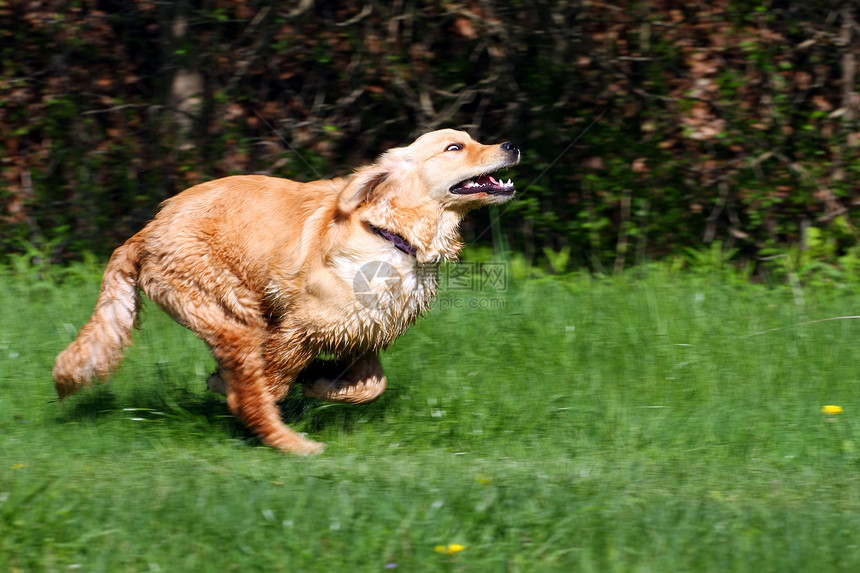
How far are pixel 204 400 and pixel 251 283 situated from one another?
1187mm

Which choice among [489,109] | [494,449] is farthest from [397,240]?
[489,109]

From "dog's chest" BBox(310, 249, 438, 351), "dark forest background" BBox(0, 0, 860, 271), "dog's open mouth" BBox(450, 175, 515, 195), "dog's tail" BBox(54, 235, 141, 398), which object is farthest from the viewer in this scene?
"dark forest background" BBox(0, 0, 860, 271)

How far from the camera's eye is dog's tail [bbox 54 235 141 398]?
5.21 meters

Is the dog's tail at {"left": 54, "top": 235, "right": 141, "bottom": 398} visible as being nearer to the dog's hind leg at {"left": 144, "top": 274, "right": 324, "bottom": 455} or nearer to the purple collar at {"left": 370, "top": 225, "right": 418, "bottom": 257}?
the dog's hind leg at {"left": 144, "top": 274, "right": 324, "bottom": 455}

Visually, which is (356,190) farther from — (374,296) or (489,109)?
(489,109)

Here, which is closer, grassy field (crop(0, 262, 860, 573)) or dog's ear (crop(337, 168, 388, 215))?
grassy field (crop(0, 262, 860, 573))

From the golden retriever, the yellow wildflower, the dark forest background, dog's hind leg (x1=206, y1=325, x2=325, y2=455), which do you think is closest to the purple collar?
the golden retriever

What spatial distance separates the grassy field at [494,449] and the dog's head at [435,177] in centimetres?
135

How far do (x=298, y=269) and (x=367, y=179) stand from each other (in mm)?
613

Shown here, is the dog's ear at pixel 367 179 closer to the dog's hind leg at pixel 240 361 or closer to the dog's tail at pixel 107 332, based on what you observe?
the dog's hind leg at pixel 240 361

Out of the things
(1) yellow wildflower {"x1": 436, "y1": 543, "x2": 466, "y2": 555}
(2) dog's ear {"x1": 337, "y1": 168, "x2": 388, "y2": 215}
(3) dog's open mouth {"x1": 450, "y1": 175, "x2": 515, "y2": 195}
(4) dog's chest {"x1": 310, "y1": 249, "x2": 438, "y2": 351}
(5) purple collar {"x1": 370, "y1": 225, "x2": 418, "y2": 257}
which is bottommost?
(1) yellow wildflower {"x1": 436, "y1": 543, "x2": 466, "y2": 555}

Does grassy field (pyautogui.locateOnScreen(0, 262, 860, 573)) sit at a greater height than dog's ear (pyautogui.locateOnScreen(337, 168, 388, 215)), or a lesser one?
lesser

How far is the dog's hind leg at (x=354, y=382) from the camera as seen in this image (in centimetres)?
536

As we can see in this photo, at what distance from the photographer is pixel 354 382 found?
5.39 m
